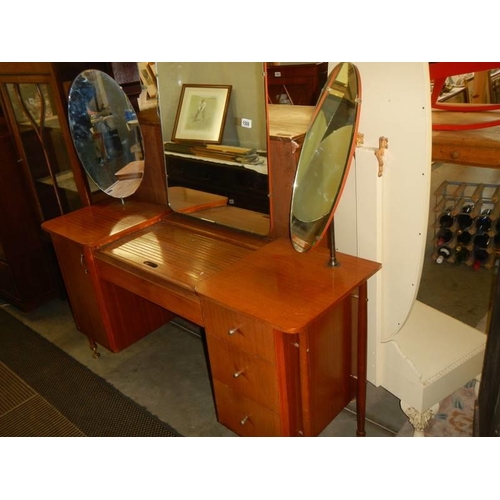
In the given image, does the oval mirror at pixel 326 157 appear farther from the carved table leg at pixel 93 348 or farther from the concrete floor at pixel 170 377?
the carved table leg at pixel 93 348

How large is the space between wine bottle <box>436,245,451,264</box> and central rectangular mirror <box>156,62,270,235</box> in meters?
1.86

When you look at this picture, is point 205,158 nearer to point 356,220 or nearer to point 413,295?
point 356,220

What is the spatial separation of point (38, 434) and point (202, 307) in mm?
1144

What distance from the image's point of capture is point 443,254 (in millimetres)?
3379

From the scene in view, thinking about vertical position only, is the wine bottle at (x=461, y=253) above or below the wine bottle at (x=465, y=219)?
below

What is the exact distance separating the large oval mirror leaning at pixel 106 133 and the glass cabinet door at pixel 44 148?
0.26 m

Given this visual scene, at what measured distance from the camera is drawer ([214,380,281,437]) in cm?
172

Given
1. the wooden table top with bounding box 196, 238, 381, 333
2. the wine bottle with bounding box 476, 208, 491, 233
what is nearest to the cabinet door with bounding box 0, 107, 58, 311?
the wooden table top with bounding box 196, 238, 381, 333

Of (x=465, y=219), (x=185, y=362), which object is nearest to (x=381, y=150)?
(x=185, y=362)

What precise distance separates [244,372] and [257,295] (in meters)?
0.32

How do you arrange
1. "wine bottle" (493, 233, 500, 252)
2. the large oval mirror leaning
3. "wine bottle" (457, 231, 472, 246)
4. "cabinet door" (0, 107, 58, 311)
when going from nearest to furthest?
the large oval mirror leaning < "cabinet door" (0, 107, 58, 311) < "wine bottle" (493, 233, 500, 252) < "wine bottle" (457, 231, 472, 246)

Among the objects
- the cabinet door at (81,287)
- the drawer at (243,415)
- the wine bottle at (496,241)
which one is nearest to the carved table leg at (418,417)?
the drawer at (243,415)

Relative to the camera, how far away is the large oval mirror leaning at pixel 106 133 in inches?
94.7

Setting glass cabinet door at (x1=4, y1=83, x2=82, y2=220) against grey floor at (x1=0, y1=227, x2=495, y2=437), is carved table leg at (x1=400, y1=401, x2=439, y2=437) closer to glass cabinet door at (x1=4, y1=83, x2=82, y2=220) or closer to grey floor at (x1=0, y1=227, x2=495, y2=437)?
grey floor at (x1=0, y1=227, x2=495, y2=437)
